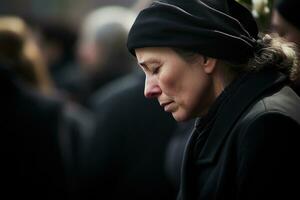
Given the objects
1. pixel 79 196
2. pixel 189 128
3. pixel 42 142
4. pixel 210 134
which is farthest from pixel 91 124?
pixel 210 134

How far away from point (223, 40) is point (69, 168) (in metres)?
3.27

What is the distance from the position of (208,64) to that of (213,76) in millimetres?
56

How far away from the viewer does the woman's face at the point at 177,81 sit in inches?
143

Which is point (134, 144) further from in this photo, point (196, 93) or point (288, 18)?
point (196, 93)

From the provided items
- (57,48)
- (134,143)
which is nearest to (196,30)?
(134,143)

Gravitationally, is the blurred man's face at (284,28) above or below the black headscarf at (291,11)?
below

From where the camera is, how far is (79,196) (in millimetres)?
7098

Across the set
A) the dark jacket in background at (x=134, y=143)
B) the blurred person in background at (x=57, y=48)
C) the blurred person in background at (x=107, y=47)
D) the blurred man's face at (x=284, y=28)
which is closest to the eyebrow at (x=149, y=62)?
the blurred man's face at (x=284, y=28)

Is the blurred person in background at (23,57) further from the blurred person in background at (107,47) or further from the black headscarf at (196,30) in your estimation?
the black headscarf at (196,30)

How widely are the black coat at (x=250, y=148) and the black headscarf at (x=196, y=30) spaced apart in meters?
0.14

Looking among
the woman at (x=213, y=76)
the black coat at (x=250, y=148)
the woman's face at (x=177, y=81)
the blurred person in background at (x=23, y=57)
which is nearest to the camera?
the black coat at (x=250, y=148)

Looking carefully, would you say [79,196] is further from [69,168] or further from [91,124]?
[91,124]

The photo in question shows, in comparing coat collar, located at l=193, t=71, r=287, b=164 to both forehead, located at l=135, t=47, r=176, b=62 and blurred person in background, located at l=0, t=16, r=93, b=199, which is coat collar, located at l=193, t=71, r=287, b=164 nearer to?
forehead, located at l=135, t=47, r=176, b=62

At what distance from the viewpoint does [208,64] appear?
3.65 metres
